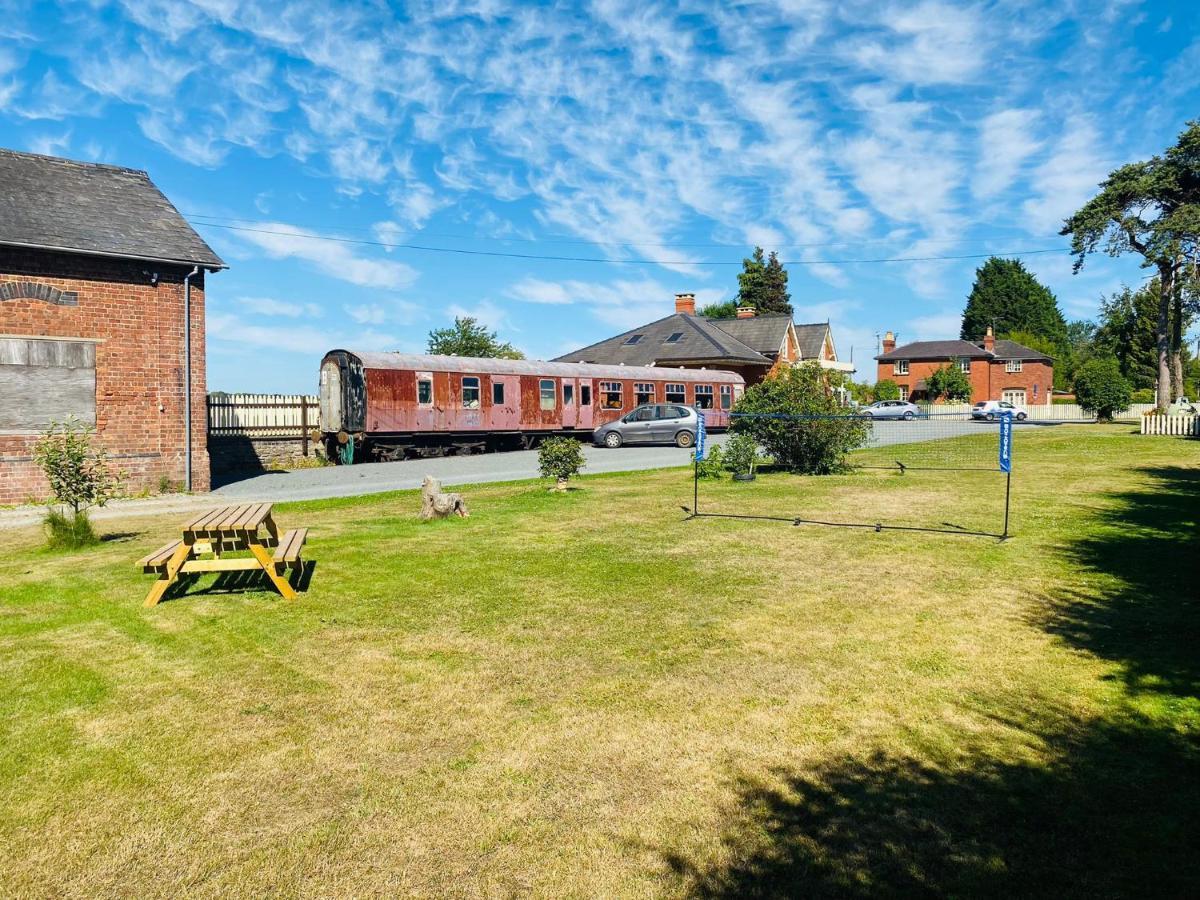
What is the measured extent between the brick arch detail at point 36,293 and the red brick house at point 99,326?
20 millimetres

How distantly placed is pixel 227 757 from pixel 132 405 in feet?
49.6

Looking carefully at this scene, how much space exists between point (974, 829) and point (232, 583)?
7.36 meters

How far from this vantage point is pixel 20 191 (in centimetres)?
1711

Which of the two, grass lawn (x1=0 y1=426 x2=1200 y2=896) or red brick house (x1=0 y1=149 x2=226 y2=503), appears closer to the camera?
grass lawn (x1=0 y1=426 x2=1200 y2=896)

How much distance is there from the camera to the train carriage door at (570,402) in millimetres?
29969

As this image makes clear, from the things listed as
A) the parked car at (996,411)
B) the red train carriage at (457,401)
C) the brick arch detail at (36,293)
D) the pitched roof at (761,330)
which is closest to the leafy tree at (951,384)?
the parked car at (996,411)

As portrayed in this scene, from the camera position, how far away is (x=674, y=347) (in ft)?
147

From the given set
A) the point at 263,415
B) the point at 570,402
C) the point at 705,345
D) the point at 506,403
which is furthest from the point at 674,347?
the point at 263,415

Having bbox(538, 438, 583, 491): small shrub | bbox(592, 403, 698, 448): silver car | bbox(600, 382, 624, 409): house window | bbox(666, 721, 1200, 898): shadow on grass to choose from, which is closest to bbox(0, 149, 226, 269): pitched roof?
bbox(538, 438, 583, 491): small shrub

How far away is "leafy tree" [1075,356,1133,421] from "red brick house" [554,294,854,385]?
12.4m

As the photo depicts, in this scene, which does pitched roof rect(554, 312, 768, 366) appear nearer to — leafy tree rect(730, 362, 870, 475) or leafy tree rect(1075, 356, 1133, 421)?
leafy tree rect(1075, 356, 1133, 421)

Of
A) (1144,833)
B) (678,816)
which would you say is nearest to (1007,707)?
(1144,833)

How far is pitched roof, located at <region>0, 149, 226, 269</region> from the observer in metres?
16.0

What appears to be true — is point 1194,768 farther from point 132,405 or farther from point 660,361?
point 660,361
